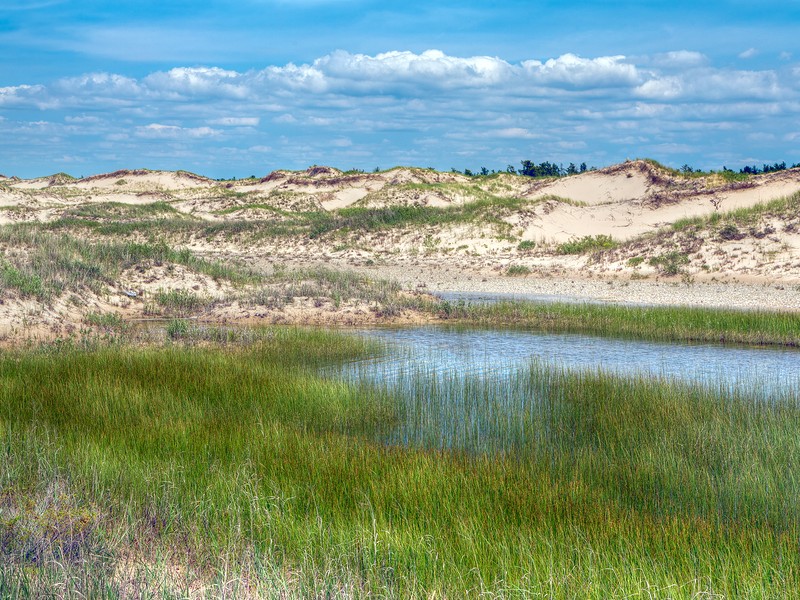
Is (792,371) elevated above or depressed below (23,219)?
below

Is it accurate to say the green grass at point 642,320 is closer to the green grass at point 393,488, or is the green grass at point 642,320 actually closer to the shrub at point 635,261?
the green grass at point 393,488

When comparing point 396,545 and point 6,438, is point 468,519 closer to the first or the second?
point 396,545

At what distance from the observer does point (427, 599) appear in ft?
15.9

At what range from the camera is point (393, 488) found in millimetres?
6824

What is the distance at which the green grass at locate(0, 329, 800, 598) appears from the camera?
520 cm

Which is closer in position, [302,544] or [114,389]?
[302,544]

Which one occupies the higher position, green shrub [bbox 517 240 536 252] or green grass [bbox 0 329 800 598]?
green shrub [bbox 517 240 536 252]

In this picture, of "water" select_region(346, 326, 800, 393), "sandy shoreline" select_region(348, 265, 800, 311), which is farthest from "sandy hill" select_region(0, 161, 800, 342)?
"water" select_region(346, 326, 800, 393)

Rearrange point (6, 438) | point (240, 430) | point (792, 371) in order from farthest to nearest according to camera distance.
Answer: point (792, 371)
point (240, 430)
point (6, 438)

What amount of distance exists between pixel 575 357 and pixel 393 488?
8985 millimetres

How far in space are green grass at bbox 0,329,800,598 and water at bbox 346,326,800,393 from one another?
182 centimetres

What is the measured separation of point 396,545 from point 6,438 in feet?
15.2

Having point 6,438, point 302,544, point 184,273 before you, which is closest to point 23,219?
point 184,273

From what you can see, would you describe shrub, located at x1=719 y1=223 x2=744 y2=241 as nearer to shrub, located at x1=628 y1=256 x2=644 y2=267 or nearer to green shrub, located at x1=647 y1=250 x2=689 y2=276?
green shrub, located at x1=647 y1=250 x2=689 y2=276
